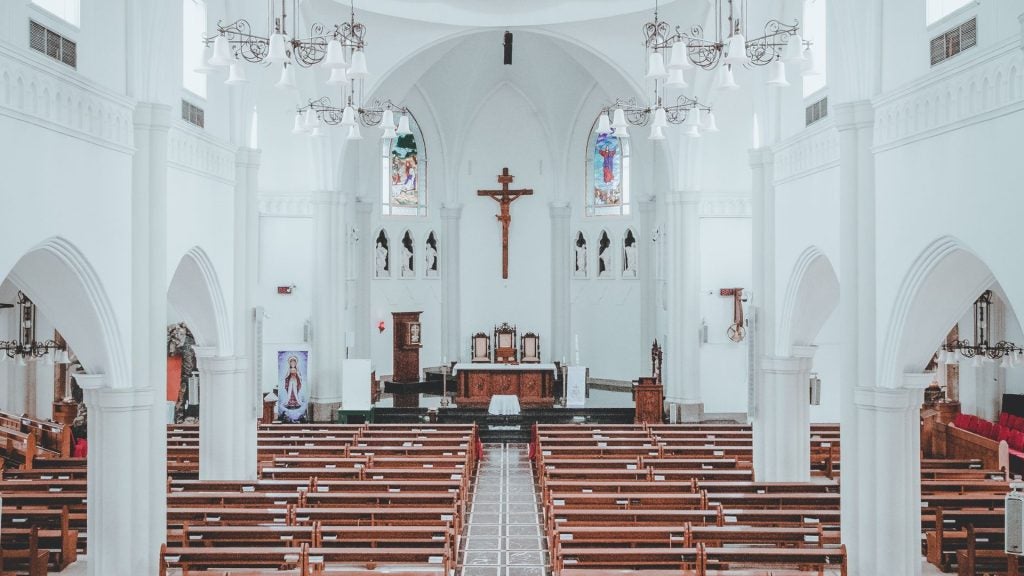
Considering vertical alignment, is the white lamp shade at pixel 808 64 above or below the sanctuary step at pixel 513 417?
above

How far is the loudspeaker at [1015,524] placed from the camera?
7672 mm

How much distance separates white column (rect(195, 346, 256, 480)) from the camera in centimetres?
1564

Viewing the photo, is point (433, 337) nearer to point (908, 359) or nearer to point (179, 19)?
point (179, 19)

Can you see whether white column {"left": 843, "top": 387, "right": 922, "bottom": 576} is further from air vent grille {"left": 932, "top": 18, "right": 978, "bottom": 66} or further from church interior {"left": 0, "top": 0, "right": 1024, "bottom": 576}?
→ air vent grille {"left": 932, "top": 18, "right": 978, "bottom": 66}

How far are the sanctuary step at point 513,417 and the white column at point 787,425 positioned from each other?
8.22 metres

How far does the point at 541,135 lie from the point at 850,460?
20.2m

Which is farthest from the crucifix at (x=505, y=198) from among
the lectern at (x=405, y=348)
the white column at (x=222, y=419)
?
the white column at (x=222, y=419)

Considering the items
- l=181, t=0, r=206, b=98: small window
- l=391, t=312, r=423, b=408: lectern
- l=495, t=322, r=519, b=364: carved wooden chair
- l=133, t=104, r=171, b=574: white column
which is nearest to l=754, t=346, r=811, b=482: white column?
l=133, t=104, r=171, b=574: white column

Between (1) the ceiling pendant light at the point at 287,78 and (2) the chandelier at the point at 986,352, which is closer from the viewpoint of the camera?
(1) the ceiling pendant light at the point at 287,78

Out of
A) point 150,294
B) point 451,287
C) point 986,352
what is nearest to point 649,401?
point 986,352

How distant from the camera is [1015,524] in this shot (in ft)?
25.2

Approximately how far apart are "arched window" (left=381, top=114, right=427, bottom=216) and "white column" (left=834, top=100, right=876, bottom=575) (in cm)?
2020

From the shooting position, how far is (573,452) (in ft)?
54.1

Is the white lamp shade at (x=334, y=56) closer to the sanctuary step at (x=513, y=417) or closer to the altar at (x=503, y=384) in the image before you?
the sanctuary step at (x=513, y=417)
